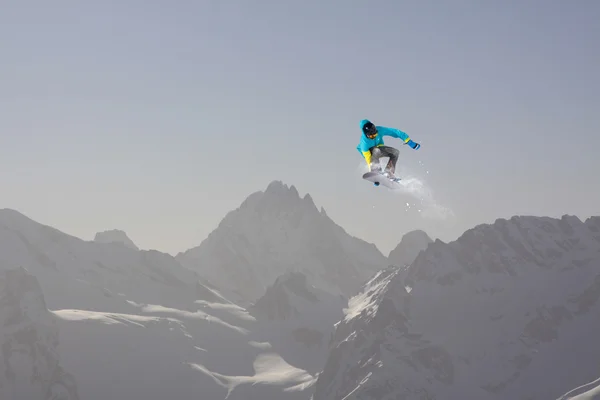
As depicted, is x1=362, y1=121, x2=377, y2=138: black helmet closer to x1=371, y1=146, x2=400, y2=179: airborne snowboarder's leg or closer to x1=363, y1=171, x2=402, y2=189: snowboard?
x1=371, y1=146, x2=400, y2=179: airborne snowboarder's leg

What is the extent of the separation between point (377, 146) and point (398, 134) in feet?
7.69

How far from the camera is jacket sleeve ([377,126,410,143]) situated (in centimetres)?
6241

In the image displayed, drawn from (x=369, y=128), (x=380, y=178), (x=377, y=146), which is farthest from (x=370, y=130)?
(x=380, y=178)

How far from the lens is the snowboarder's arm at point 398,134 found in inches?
2416

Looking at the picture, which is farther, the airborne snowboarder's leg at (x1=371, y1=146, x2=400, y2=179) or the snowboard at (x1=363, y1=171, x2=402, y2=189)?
the snowboard at (x1=363, y1=171, x2=402, y2=189)

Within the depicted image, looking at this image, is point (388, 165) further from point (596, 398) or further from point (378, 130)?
point (596, 398)

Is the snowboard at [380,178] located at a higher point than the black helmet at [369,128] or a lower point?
lower

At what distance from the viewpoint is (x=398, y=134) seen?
207 feet

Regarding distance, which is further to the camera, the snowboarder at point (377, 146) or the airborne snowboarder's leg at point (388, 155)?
the airborne snowboarder's leg at point (388, 155)

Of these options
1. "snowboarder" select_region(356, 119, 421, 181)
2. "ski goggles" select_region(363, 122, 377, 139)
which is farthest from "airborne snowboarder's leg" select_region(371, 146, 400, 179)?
"ski goggles" select_region(363, 122, 377, 139)

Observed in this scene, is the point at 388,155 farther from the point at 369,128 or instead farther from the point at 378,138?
the point at 369,128

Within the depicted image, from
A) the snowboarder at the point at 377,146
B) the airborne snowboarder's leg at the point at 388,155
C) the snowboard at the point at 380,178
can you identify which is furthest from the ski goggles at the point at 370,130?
the snowboard at the point at 380,178

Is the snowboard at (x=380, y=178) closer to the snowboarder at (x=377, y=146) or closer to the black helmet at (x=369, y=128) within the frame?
the snowboarder at (x=377, y=146)

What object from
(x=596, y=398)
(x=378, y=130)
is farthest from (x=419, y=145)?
(x=596, y=398)
